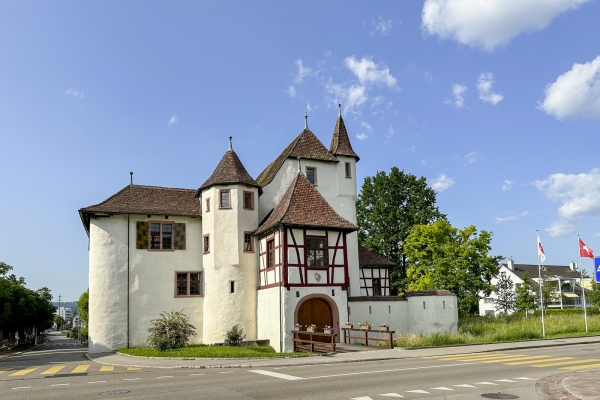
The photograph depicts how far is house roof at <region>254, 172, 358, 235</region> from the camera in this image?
88.4ft

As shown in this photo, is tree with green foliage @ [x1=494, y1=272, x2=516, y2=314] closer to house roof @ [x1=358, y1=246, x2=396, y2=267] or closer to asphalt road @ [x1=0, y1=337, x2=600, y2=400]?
house roof @ [x1=358, y1=246, x2=396, y2=267]

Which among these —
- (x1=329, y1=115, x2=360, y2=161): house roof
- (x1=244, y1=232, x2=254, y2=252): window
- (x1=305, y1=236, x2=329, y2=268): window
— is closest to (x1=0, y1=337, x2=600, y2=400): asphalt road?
(x1=305, y1=236, x2=329, y2=268): window

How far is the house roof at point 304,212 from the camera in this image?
26956 mm

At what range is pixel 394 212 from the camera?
52.3 m

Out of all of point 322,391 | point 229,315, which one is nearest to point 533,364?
point 322,391

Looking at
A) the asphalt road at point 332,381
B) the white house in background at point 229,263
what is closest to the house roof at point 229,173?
the white house in background at point 229,263

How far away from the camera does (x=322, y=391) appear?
1204 cm

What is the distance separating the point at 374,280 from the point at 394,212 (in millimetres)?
14355

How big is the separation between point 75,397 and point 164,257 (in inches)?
778

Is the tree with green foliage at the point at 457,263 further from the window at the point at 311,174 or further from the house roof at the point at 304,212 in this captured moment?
the house roof at the point at 304,212

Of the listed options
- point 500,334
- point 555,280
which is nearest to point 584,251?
point 500,334

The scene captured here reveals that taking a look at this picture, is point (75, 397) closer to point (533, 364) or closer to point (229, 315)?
point (533, 364)

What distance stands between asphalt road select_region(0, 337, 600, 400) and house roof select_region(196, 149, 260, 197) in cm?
1397

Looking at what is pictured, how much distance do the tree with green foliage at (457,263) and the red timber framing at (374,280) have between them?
604cm
